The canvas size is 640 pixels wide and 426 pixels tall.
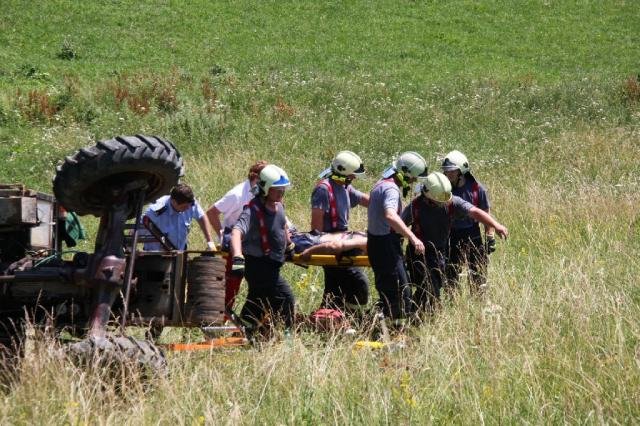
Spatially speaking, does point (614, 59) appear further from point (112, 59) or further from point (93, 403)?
point (93, 403)

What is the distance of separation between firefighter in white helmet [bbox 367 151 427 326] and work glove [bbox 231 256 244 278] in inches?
60.2

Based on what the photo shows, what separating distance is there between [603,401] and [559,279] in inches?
102

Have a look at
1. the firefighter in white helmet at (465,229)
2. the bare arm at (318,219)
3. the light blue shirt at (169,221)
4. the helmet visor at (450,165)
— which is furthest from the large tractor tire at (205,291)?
the helmet visor at (450,165)

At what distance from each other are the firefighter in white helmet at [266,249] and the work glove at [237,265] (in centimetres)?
41

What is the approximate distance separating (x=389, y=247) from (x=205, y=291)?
2.14 metres

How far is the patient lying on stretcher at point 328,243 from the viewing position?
837 cm

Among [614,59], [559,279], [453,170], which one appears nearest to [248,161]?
[453,170]

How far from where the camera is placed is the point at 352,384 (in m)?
5.55

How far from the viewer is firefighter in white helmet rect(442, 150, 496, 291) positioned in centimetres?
935

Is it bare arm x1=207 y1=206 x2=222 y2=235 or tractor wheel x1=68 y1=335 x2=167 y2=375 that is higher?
tractor wheel x1=68 y1=335 x2=167 y2=375

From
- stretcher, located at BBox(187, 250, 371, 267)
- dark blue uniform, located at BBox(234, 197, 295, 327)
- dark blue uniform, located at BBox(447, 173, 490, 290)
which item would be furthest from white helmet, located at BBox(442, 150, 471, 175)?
dark blue uniform, located at BBox(234, 197, 295, 327)

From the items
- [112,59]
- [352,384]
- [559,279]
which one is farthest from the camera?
[112,59]

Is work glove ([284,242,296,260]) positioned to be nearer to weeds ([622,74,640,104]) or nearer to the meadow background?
the meadow background

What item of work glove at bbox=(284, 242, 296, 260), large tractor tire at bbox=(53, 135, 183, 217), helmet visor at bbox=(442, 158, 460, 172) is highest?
large tractor tire at bbox=(53, 135, 183, 217)
